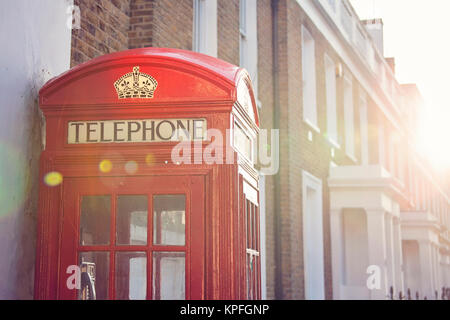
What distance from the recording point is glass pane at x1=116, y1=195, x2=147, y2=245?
3965 millimetres

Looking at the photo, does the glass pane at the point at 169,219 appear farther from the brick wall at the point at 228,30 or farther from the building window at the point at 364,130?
Result: the building window at the point at 364,130

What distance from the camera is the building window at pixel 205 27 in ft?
31.2

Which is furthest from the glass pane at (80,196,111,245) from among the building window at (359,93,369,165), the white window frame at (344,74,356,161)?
the building window at (359,93,369,165)

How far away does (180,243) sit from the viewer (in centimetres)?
391

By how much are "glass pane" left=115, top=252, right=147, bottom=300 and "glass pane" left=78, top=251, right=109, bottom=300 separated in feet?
0.24

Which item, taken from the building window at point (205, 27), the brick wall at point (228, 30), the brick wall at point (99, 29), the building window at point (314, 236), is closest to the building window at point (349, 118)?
the building window at point (314, 236)

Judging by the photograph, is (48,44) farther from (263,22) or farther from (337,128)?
(337,128)

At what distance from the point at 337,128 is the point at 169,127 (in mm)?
13474

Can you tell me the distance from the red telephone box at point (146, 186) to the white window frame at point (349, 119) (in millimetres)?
14046

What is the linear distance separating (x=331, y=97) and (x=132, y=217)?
521 inches

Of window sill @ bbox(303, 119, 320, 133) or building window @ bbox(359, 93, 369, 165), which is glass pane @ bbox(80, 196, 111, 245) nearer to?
window sill @ bbox(303, 119, 320, 133)

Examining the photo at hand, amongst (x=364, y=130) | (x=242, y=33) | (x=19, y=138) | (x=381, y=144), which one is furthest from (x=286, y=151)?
(x=381, y=144)

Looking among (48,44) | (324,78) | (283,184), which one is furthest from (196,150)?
(324,78)

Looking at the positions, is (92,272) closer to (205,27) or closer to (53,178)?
(53,178)
